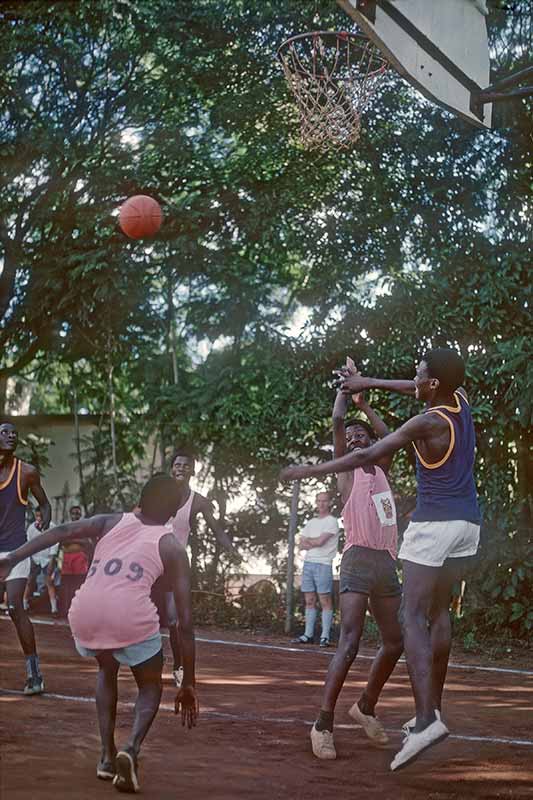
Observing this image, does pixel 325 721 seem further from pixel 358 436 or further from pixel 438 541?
pixel 358 436

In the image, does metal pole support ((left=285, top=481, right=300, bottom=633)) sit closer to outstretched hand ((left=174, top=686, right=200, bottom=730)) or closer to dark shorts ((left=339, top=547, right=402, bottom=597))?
dark shorts ((left=339, top=547, right=402, bottom=597))

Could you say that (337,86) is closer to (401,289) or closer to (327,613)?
(401,289)

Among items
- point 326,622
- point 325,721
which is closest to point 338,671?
point 325,721

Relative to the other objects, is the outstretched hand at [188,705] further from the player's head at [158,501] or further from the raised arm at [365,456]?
the raised arm at [365,456]

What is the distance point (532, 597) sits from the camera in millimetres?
14156

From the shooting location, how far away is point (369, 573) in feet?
22.6

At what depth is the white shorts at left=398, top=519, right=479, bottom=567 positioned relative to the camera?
238 inches

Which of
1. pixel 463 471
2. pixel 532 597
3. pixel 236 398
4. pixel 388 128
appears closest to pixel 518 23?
pixel 388 128

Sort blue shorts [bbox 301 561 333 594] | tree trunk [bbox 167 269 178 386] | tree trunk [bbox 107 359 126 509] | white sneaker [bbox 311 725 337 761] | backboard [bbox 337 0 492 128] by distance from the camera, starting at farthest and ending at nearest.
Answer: tree trunk [bbox 167 269 178 386] < tree trunk [bbox 107 359 126 509] < blue shorts [bbox 301 561 333 594] < backboard [bbox 337 0 492 128] < white sneaker [bbox 311 725 337 761]

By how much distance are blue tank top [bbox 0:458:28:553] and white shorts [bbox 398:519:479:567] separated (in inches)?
160

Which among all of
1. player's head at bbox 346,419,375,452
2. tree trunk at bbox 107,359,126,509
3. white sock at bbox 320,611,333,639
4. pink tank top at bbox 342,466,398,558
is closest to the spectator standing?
tree trunk at bbox 107,359,126,509

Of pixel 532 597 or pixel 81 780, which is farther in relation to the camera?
pixel 532 597

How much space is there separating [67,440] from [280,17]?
10.4 metres

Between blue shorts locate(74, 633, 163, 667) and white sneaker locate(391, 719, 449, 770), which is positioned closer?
blue shorts locate(74, 633, 163, 667)
